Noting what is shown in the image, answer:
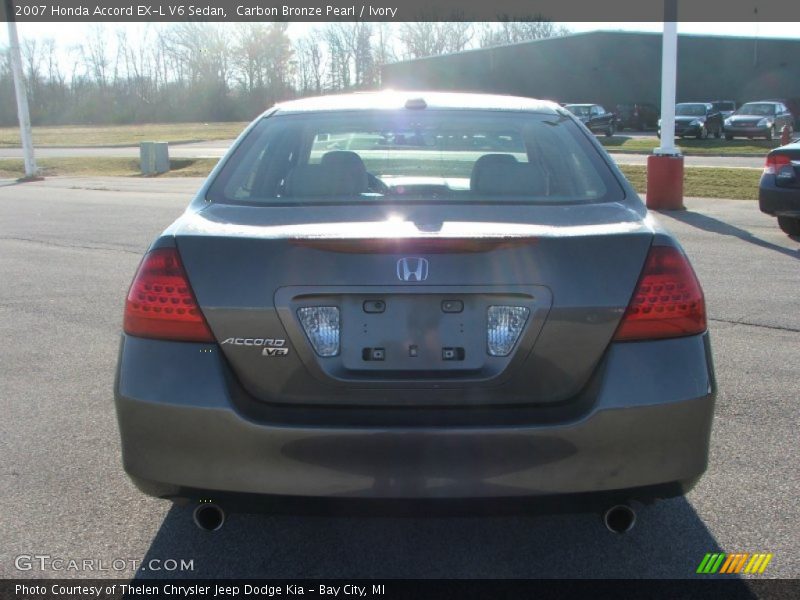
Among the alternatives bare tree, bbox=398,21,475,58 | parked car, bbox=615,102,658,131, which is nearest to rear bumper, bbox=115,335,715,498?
parked car, bbox=615,102,658,131

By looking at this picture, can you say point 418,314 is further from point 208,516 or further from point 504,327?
point 208,516

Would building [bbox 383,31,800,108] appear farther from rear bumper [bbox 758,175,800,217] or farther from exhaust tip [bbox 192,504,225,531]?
exhaust tip [bbox 192,504,225,531]

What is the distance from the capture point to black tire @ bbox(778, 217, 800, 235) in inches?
427

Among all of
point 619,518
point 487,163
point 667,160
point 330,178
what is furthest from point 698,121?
point 619,518

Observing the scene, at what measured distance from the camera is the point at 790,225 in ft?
35.9

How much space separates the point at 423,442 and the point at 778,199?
9.06 m

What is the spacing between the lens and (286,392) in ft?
8.88

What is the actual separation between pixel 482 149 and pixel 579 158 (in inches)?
30.9

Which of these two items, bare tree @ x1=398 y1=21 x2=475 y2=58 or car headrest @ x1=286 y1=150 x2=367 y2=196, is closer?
car headrest @ x1=286 y1=150 x2=367 y2=196

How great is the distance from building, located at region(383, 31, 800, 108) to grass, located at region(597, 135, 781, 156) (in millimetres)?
15052

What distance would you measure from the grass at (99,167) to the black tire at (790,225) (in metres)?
18.2

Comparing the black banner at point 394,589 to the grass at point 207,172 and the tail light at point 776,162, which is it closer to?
the tail light at point 776,162

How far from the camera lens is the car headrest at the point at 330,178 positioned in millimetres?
3467

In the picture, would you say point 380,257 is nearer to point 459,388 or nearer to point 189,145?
point 459,388
